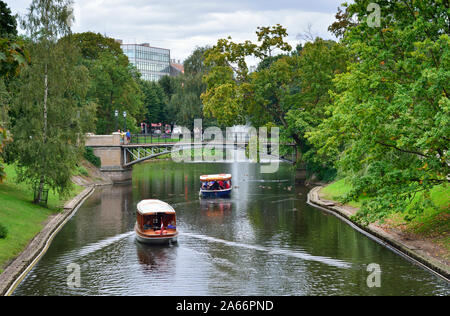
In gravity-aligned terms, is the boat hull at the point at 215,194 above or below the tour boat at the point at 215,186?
below

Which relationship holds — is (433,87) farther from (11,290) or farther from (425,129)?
(11,290)

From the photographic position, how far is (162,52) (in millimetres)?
195875

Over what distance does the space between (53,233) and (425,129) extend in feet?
78.8

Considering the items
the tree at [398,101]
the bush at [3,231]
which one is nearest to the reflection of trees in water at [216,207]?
the tree at [398,101]

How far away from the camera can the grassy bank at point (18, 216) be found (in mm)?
27500

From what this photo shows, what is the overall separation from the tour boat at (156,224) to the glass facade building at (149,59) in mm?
154570

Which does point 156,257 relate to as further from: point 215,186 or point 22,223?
point 215,186

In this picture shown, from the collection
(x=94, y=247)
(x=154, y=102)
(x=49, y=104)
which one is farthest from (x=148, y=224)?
(x=154, y=102)

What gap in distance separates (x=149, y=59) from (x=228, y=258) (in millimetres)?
169363

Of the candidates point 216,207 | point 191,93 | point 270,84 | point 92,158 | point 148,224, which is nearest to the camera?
point 148,224

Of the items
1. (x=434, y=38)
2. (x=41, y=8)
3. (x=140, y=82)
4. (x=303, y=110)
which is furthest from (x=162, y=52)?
(x=434, y=38)

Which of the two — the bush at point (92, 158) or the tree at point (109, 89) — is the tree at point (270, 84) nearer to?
the bush at point (92, 158)

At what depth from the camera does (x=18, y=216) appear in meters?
34.6
